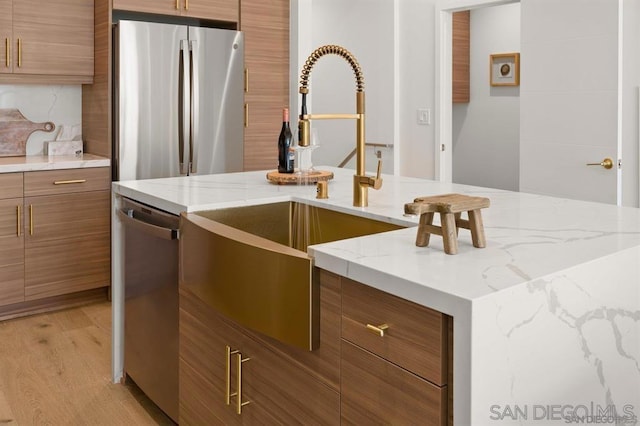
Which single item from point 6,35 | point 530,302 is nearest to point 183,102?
point 6,35

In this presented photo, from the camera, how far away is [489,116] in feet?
20.9

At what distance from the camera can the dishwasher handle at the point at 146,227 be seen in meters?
2.16

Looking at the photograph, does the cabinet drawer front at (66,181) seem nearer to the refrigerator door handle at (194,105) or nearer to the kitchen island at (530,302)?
the refrigerator door handle at (194,105)

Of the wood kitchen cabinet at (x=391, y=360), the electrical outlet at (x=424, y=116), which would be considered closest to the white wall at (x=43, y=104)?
the electrical outlet at (x=424, y=116)

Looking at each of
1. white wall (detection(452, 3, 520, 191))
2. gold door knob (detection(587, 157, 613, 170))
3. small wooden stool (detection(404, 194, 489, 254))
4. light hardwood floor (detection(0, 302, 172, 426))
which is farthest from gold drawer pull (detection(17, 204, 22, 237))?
white wall (detection(452, 3, 520, 191))

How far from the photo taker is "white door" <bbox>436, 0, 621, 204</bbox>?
3494mm

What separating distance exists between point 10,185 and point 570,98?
331 cm

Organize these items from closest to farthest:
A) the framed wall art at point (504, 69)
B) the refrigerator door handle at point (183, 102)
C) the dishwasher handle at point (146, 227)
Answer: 1. the dishwasher handle at point (146, 227)
2. the refrigerator door handle at point (183, 102)
3. the framed wall art at point (504, 69)

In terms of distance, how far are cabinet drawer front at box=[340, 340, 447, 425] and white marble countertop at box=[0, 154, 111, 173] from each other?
9.44ft

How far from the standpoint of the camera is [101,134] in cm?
404

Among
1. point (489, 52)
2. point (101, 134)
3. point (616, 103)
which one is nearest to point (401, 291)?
point (616, 103)

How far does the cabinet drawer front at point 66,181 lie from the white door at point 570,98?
2682 mm

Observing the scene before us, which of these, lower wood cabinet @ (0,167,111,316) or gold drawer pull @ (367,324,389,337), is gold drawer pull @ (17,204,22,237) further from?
gold drawer pull @ (367,324,389,337)

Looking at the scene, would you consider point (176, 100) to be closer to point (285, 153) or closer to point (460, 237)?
point (285, 153)
